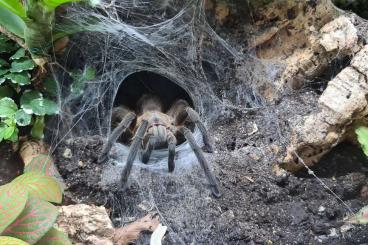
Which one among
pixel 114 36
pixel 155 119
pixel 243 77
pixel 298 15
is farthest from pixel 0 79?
pixel 298 15

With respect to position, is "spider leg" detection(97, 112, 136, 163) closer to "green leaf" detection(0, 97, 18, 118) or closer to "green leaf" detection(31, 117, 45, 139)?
"green leaf" detection(31, 117, 45, 139)

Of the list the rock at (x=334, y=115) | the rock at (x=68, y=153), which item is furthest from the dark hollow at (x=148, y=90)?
the rock at (x=334, y=115)

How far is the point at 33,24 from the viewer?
2059mm

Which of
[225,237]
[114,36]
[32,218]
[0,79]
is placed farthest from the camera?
[114,36]

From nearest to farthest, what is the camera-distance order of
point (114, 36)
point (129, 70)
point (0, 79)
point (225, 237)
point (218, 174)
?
point (225, 237) → point (0, 79) → point (218, 174) → point (114, 36) → point (129, 70)

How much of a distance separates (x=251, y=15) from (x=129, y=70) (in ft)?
2.47

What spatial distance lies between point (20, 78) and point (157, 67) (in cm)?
80

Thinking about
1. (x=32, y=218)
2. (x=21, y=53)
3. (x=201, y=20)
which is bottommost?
(x=32, y=218)

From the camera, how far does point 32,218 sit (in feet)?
4.86

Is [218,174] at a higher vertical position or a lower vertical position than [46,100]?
lower

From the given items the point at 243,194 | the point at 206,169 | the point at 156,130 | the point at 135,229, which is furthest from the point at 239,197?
the point at 156,130

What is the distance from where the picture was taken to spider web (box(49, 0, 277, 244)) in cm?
227

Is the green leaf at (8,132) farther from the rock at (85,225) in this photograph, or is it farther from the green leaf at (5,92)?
the rock at (85,225)

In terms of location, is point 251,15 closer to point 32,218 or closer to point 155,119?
point 155,119
